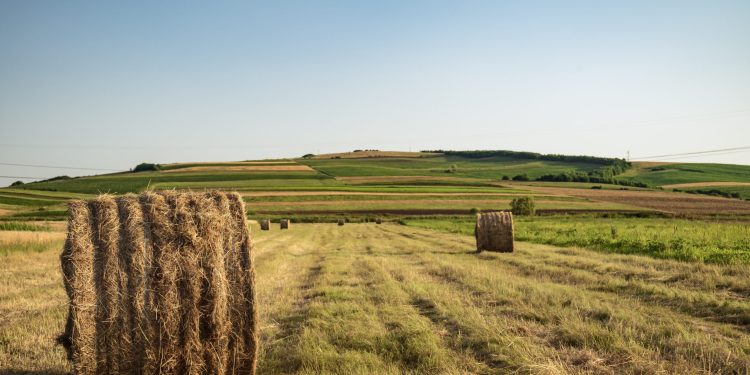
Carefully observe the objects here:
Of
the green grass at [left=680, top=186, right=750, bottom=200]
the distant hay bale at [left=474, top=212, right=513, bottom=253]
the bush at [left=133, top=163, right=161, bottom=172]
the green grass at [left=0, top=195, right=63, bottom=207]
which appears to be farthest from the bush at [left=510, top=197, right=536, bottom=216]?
the bush at [left=133, top=163, right=161, bottom=172]

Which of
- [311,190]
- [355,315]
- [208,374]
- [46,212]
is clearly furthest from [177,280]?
[311,190]

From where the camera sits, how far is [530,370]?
17.2 feet

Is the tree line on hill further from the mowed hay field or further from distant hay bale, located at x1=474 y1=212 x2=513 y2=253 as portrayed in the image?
the mowed hay field

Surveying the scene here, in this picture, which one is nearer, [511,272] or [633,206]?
[511,272]

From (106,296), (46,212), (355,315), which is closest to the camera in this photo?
(106,296)

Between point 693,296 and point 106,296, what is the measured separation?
953cm

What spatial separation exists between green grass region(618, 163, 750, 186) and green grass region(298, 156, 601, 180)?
33.0ft

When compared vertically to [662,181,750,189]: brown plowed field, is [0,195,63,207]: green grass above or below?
above

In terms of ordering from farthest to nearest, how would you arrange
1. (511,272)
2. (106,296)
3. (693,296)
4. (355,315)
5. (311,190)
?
1. (311,190)
2. (511,272)
3. (693,296)
4. (355,315)
5. (106,296)

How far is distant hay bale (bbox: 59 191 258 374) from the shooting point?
5.66m

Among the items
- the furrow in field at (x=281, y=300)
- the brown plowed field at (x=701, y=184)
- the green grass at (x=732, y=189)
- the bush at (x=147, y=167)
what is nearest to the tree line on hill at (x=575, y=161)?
the brown plowed field at (x=701, y=184)

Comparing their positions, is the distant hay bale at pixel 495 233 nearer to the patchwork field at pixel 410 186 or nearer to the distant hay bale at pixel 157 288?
the distant hay bale at pixel 157 288

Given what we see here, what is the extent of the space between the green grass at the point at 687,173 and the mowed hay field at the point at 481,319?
9229cm

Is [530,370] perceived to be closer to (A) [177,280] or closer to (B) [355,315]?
(B) [355,315]
